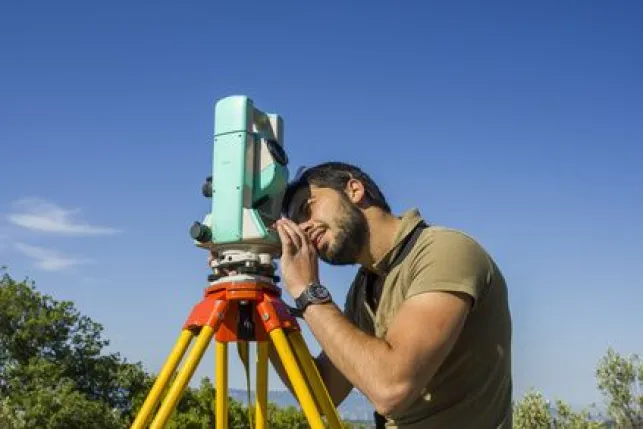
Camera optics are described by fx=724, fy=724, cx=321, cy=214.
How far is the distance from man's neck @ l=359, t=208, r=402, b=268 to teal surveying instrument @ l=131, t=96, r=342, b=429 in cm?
45

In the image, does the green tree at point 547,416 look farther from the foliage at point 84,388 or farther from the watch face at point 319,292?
the watch face at point 319,292

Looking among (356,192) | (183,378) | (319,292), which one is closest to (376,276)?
(356,192)

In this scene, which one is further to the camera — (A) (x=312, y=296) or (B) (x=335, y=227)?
(B) (x=335, y=227)

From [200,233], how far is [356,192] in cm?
79

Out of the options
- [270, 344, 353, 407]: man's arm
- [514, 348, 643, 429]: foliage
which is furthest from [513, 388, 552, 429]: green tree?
[270, 344, 353, 407]: man's arm

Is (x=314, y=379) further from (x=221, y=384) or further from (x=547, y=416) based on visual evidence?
(x=547, y=416)

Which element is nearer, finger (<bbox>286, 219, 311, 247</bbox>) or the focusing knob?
finger (<bbox>286, 219, 311, 247</bbox>)

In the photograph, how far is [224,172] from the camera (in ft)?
12.0

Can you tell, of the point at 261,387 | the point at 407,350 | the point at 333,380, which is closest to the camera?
the point at 407,350

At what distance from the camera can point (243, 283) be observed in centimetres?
345

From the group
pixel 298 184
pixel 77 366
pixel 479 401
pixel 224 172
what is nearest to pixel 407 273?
pixel 479 401

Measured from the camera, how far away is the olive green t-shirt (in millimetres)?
2852

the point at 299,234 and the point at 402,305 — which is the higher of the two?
the point at 299,234

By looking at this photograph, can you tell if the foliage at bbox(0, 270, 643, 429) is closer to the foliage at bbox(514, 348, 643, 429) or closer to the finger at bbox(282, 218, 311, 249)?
the foliage at bbox(514, 348, 643, 429)
